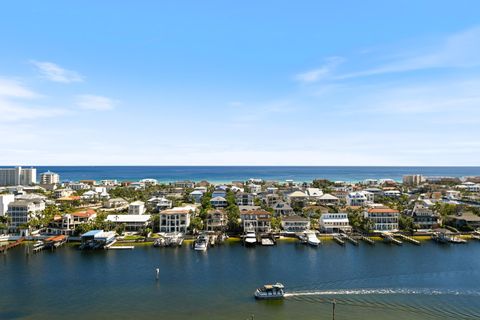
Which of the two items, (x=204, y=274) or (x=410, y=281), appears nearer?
(x=410, y=281)

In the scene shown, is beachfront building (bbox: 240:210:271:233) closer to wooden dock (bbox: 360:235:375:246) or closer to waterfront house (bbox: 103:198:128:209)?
wooden dock (bbox: 360:235:375:246)

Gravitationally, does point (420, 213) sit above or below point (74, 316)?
above

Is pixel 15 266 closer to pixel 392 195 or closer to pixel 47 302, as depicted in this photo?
pixel 47 302

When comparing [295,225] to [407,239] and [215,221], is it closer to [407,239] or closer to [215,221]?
[215,221]

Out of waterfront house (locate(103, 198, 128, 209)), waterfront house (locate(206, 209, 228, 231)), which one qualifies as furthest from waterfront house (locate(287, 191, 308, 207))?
waterfront house (locate(103, 198, 128, 209))

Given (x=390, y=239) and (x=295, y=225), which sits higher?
(x=295, y=225)

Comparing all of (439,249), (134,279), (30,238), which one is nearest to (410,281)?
(439,249)

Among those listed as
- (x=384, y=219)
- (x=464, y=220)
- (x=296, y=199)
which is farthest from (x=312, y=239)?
(x=296, y=199)

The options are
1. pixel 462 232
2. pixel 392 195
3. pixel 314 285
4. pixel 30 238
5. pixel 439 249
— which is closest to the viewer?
pixel 314 285
